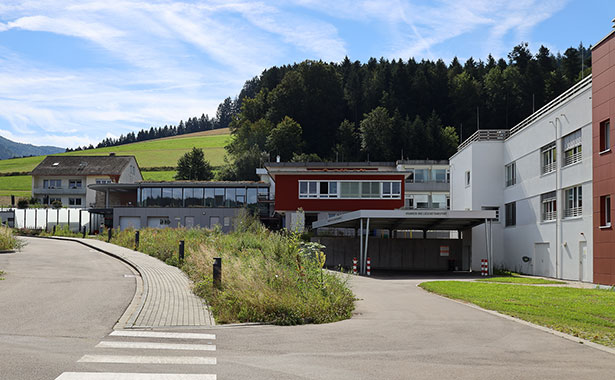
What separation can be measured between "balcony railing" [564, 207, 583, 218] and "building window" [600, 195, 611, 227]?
2730mm

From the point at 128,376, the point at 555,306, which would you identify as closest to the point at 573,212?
the point at 555,306

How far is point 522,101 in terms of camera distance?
95.3m

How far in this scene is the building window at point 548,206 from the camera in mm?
34250

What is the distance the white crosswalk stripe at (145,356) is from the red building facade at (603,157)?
21.5 meters

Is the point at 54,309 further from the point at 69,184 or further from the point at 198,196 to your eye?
the point at 69,184

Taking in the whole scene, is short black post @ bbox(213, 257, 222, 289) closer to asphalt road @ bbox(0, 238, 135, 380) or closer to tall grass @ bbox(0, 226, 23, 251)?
asphalt road @ bbox(0, 238, 135, 380)

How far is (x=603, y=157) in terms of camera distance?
27.5 metres

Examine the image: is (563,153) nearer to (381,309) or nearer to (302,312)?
(381,309)

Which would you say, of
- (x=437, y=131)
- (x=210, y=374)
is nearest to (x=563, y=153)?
(x=210, y=374)

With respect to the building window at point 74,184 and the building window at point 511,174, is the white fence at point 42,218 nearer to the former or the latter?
the building window at point 74,184

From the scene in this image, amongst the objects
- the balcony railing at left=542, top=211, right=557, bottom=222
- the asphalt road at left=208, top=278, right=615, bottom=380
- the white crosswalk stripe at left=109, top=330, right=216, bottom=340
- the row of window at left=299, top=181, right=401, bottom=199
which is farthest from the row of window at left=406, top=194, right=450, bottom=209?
the white crosswalk stripe at left=109, top=330, right=216, bottom=340

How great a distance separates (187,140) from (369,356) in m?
146

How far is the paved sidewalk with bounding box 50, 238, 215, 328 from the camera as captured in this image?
12.8m

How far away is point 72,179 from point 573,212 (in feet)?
250
